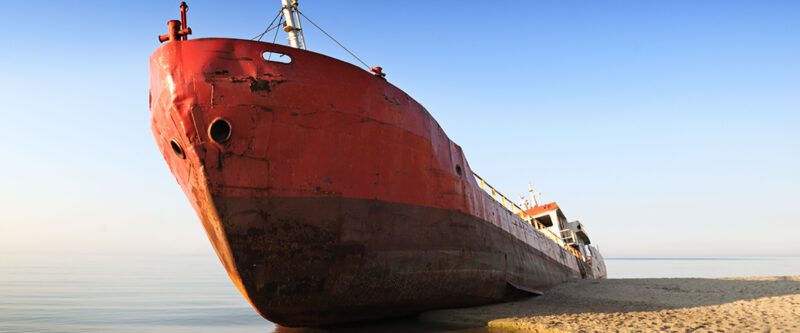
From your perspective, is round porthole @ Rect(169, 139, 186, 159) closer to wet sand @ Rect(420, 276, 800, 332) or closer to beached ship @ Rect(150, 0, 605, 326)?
beached ship @ Rect(150, 0, 605, 326)

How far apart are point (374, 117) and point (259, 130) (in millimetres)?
1857

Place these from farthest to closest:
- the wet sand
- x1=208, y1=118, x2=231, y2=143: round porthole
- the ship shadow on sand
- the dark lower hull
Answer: the ship shadow on sand → the wet sand → the dark lower hull → x1=208, y1=118, x2=231, y2=143: round porthole

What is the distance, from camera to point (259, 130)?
6.21 metres

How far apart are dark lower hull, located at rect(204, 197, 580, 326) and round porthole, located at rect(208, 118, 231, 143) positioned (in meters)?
0.84

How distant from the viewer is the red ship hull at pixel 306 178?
6.14 metres

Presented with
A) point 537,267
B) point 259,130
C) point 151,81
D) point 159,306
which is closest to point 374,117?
point 259,130

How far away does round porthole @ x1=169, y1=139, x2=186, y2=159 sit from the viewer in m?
6.38

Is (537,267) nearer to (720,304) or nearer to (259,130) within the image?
(720,304)

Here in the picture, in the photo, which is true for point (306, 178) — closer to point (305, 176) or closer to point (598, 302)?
point (305, 176)

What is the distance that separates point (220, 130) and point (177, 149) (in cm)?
93

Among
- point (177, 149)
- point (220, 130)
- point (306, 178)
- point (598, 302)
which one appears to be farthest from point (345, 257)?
point (598, 302)

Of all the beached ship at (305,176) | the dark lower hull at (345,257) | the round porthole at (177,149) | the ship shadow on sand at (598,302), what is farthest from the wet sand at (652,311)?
the round porthole at (177,149)

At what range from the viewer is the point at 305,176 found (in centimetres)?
648

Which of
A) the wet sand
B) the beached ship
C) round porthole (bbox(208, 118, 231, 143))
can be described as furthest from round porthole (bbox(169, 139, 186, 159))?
the wet sand
